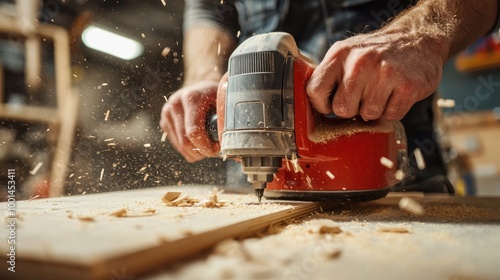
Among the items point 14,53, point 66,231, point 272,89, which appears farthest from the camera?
point 14,53

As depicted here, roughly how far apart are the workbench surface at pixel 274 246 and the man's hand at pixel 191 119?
1.46 feet

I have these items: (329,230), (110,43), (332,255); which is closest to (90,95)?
(110,43)

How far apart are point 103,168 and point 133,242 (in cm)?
275

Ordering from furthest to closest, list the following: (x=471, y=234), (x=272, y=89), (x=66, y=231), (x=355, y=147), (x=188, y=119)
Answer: (x=188, y=119) → (x=355, y=147) → (x=272, y=89) → (x=471, y=234) → (x=66, y=231)

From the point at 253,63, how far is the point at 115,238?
56 cm

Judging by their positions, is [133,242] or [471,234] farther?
[471,234]

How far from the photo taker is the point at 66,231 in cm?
69

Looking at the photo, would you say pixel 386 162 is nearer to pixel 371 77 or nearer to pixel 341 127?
pixel 341 127

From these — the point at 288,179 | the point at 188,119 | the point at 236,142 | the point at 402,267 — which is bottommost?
the point at 402,267

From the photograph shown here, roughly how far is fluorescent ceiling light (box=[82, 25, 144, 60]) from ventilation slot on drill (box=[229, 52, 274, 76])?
2.30 m

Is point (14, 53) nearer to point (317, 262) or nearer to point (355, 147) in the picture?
point (355, 147)

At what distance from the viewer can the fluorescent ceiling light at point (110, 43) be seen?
2.98 m

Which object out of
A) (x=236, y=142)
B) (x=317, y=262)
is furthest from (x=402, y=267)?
(x=236, y=142)

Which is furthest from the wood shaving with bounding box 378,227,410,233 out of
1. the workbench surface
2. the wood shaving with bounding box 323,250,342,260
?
the wood shaving with bounding box 323,250,342,260
